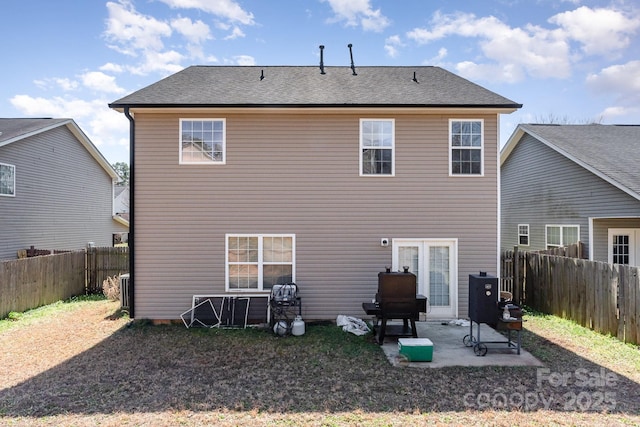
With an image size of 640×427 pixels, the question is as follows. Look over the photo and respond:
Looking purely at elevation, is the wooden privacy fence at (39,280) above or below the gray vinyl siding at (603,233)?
below

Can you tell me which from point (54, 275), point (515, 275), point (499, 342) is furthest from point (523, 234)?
point (54, 275)

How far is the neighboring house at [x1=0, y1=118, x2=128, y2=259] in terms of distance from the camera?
11.6 meters

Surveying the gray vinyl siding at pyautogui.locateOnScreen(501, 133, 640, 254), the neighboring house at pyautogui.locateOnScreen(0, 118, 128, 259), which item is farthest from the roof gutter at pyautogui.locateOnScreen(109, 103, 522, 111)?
the neighboring house at pyautogui.locateOnScreen(0, 118, 128, 259)

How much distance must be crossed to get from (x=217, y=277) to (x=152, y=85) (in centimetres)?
518

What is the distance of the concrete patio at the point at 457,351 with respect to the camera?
5.73 metres

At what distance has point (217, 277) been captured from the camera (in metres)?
8.08

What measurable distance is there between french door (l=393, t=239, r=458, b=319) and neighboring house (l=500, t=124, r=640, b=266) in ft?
19.3

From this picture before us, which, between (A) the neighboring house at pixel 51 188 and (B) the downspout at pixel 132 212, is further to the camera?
(A) the neighboring house at pixel 51 188

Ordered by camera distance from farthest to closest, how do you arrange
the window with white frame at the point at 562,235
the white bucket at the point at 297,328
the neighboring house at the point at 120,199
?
the neighboring house at the point at 120,199, the window with white frame at the point at 562,235, the white bucket at the point at 297,328

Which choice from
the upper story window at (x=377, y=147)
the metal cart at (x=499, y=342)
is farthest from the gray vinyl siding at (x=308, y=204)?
the metal cart at (x=499, y=342)

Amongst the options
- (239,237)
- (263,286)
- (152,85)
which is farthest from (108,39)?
(263,286)

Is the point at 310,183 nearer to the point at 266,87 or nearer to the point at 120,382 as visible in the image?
the point at 266,87

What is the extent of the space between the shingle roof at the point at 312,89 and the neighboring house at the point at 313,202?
159mm

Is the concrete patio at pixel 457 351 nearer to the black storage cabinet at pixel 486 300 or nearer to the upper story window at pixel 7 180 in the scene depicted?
the black storage cabinet at pixel 486 300
